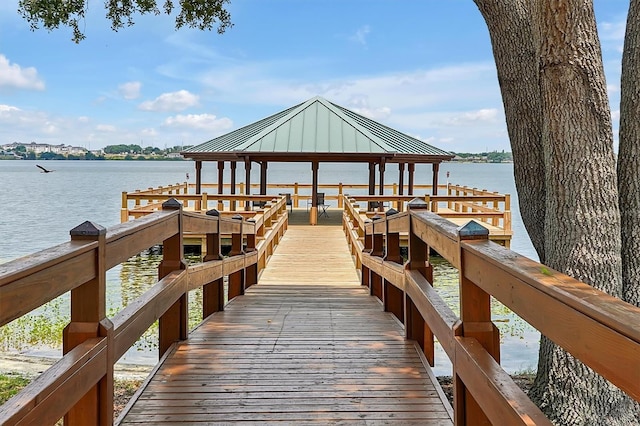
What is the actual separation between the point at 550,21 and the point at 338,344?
2.84 m

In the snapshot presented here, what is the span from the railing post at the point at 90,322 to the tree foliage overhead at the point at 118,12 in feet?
23.1

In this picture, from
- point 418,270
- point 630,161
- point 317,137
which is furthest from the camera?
point 317,137

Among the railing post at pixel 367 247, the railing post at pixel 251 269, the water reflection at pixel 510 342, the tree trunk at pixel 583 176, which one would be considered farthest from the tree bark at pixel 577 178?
the railing post at pixel 251 269

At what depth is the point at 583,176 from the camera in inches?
171

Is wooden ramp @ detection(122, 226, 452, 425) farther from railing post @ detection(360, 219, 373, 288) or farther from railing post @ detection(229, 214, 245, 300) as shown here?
railing post @ detection(360, 219, 373, 288)

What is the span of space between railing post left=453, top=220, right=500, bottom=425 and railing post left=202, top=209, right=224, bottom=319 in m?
3.12

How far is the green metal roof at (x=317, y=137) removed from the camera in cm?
1819

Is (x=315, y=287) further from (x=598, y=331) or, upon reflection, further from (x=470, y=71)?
(x=470, y=71)

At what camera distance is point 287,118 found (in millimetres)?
20891

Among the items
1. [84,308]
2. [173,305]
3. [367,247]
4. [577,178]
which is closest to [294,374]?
[173,305]

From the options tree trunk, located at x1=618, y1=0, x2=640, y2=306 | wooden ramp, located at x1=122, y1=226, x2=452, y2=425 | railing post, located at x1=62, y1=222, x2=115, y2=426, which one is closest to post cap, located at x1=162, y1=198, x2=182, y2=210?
wooden ramp, located at x1=122, y1=226, x2=452, y2=425

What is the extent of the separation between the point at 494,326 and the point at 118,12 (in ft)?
27.1

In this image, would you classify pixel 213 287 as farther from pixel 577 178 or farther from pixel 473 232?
pixel 473 232

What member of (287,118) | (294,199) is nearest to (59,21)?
(287,118)
